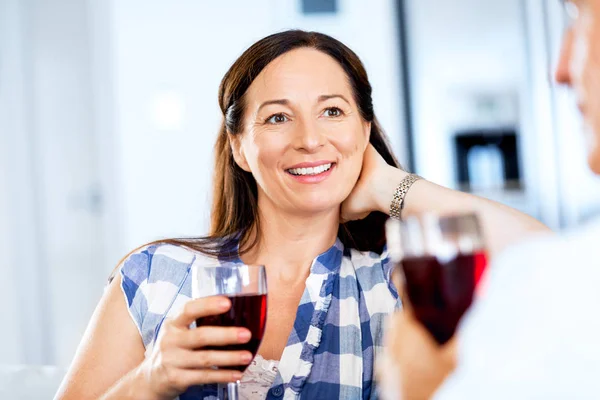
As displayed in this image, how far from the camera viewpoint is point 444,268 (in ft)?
2.56

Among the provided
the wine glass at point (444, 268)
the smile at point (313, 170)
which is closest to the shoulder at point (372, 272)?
the smile at point (313, 170)

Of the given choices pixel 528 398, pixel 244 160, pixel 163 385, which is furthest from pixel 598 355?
A: pixel 244 160

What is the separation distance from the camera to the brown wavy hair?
191cm

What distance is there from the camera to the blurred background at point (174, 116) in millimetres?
3805

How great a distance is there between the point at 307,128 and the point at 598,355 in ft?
4.04

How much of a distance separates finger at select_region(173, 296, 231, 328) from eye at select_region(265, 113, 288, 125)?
0.80 metres

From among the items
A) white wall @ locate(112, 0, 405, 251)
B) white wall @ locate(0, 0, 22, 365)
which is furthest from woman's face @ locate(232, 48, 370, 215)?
white wall @ locate(0, 0, 22, 365)

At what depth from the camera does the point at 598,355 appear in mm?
623

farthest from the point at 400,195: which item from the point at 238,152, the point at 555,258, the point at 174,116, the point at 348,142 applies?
the point at 174,116

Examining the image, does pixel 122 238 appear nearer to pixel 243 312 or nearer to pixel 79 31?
pixel 79 31

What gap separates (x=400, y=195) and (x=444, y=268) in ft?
3.21

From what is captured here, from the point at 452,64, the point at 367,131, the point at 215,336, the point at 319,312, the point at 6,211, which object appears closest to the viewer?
the point at 215,336

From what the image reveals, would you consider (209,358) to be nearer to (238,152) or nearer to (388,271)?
(388,271)

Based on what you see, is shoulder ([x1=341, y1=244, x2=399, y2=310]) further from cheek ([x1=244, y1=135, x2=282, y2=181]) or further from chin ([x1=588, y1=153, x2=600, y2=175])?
chin ([x1=588, y1=153, x2=600, y2=175])
